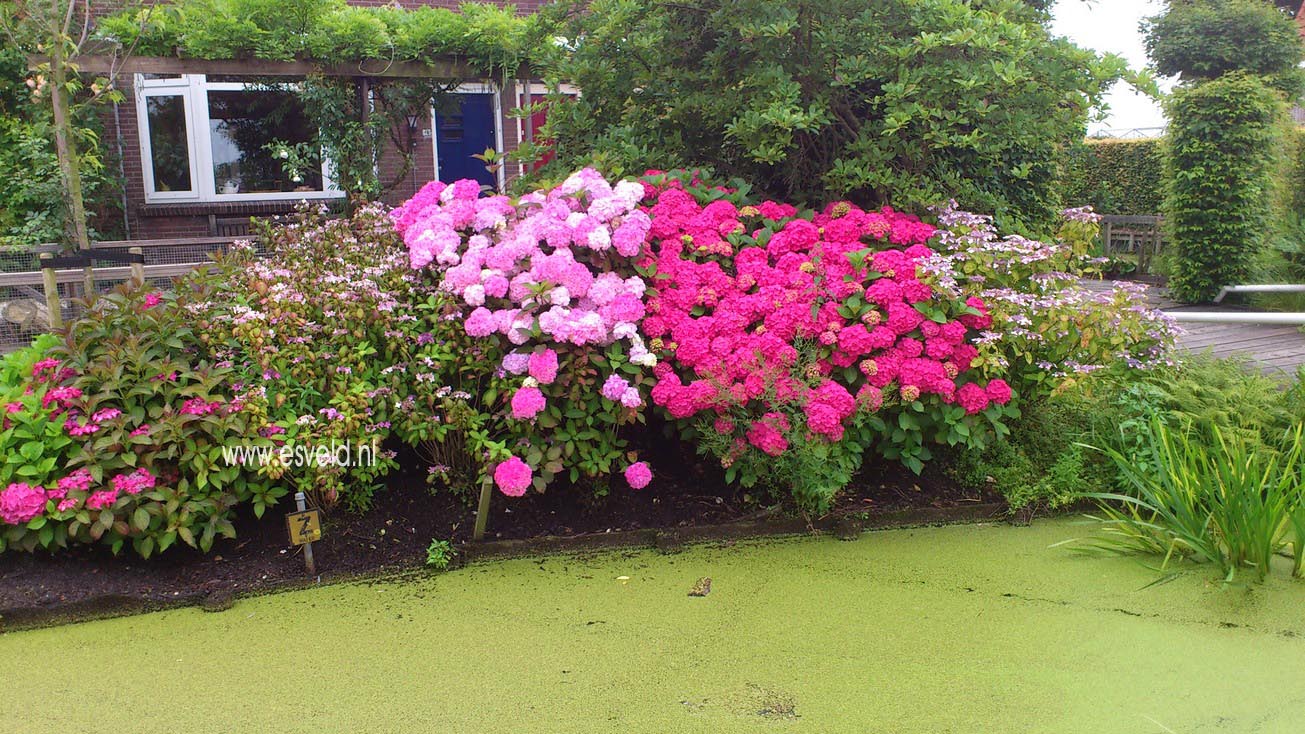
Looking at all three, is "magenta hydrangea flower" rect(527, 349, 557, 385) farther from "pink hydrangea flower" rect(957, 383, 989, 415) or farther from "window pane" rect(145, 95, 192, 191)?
"window pane" rect(145, 95, 192, 191)

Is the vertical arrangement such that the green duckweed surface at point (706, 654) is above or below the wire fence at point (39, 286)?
below

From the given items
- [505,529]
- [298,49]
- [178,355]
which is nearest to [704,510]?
[505,529]

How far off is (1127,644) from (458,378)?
8.21 feet

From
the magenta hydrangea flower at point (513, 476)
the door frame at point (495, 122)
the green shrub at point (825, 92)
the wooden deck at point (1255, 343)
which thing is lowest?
the magenta hydrangea flower at point (513, 476)

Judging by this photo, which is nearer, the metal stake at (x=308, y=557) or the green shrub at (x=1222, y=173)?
the metal stake at (x=308, y=557)

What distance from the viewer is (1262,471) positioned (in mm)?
3646

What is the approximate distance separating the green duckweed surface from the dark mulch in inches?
4.4

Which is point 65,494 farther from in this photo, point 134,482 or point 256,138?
point 256,138

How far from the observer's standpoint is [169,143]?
32.9 ft

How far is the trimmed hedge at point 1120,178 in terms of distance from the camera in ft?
42.6

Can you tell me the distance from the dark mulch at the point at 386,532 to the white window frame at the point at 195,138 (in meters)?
7.03

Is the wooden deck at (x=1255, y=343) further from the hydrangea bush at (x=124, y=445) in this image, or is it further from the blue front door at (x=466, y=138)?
the blue front door at (x=466, y=138)

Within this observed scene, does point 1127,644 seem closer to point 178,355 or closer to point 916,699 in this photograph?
point 916,699

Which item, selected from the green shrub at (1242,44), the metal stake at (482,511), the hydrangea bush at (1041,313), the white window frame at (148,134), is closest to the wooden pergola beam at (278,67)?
the white window frame at (148,134)
